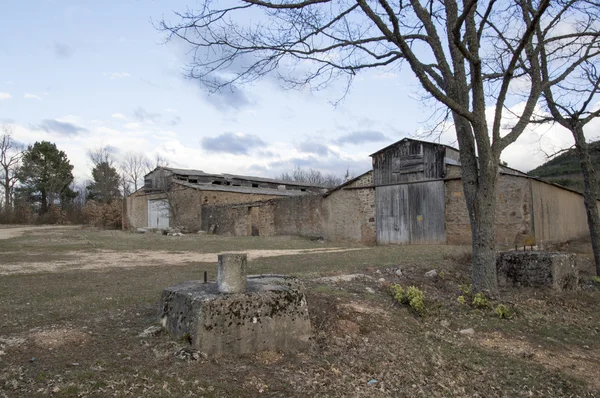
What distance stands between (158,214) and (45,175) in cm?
2053

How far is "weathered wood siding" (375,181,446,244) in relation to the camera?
1780 centimetres

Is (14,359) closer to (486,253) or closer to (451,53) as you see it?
(486,253)

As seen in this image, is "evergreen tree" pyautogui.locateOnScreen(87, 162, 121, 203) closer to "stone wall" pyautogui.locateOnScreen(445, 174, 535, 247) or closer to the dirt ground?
"stone wall" pyautogui.locateOnScreen(445, 174, 535, 247)

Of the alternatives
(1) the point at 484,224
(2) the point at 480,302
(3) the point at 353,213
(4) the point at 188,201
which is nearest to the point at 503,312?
(2) the point at 480,302

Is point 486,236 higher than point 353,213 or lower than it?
lower

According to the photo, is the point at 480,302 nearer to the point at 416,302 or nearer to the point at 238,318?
the point at 416,302

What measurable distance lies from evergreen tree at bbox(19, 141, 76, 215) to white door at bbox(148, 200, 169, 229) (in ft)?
55.0

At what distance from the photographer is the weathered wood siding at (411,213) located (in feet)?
58.4

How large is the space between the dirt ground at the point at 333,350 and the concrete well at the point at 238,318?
117 millimetres

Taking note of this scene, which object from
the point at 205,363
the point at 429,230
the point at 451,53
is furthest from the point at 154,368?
the point at 429,230

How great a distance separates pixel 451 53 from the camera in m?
6.70

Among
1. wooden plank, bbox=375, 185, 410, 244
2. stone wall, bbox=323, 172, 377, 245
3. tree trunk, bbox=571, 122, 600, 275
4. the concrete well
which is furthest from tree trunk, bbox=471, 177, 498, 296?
stone wall, bbox=323, 172, 377, 245

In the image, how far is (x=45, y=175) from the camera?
151 ft

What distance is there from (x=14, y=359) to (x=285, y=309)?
2.33 metres
